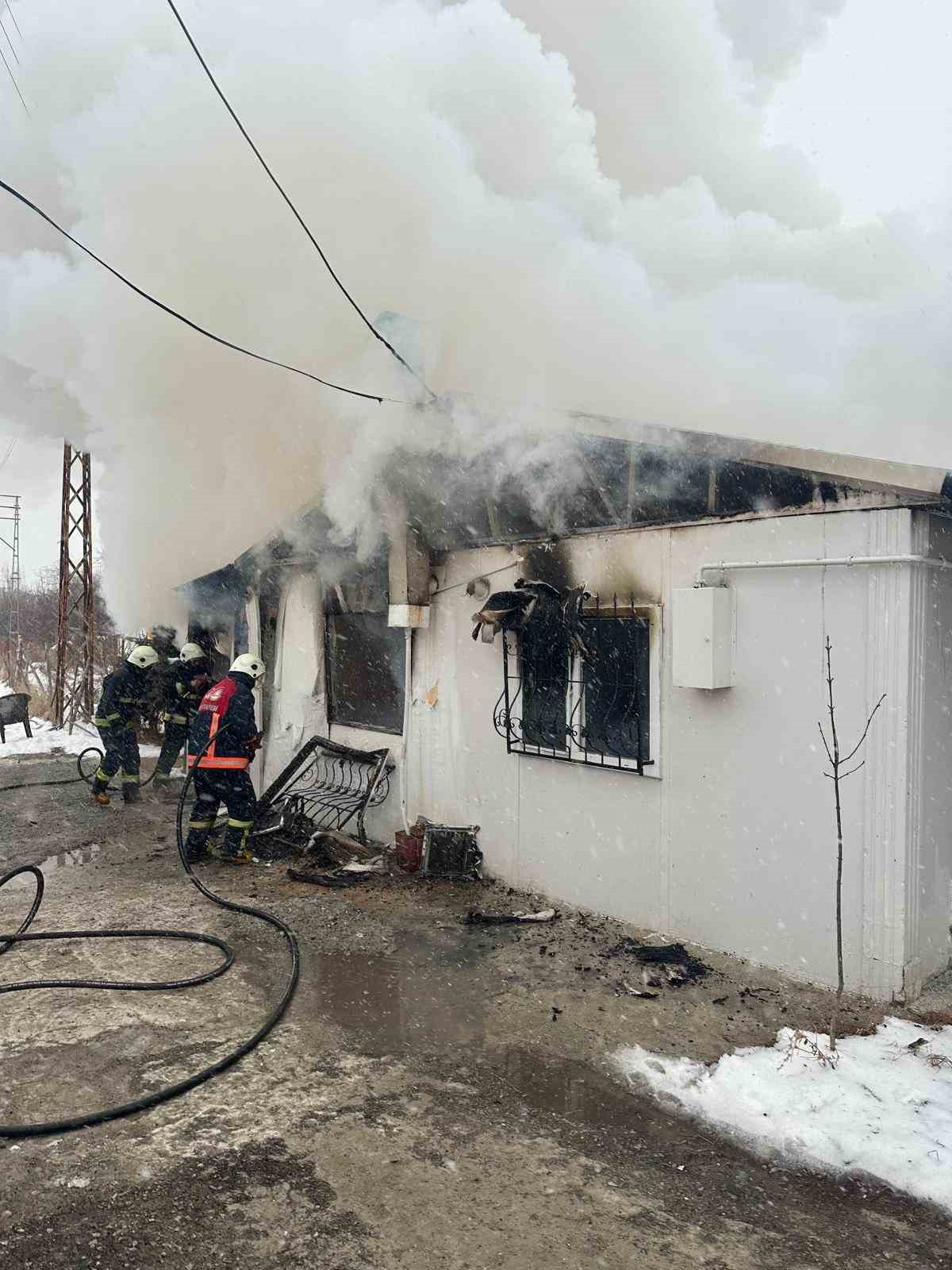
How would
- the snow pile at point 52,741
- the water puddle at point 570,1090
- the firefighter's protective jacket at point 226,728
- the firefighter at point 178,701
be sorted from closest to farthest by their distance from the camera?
the water puddle at point 570,1090, the firefighter's protective jacket at point 226,728, the firefighter at point 178,701, the snow pile at point 52,741

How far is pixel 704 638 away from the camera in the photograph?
5.13 m

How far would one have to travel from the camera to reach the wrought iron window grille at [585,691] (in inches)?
229

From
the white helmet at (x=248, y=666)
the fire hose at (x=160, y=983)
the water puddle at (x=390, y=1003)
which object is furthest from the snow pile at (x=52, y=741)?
the water puddle at (x=390, y=1003)

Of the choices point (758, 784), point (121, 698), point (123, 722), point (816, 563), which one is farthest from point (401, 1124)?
point (121, 698)

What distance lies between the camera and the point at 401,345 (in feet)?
23.3

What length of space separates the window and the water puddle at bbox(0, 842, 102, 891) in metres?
2.67

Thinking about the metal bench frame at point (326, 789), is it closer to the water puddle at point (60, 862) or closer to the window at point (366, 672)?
the window at point (366, 672)

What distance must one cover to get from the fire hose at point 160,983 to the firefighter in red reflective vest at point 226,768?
0.25m

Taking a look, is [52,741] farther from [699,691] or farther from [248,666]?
[699,691]

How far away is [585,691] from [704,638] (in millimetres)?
1286

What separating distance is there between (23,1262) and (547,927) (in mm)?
3853

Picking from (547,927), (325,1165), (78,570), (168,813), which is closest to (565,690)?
(547,927)

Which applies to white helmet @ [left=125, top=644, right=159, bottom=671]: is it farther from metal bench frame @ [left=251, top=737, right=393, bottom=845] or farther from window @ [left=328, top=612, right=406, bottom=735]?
window @ [left=328, top=612, right=406, bottom=735]

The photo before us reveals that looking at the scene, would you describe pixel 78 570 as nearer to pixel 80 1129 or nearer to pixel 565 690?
pixel 565 690
